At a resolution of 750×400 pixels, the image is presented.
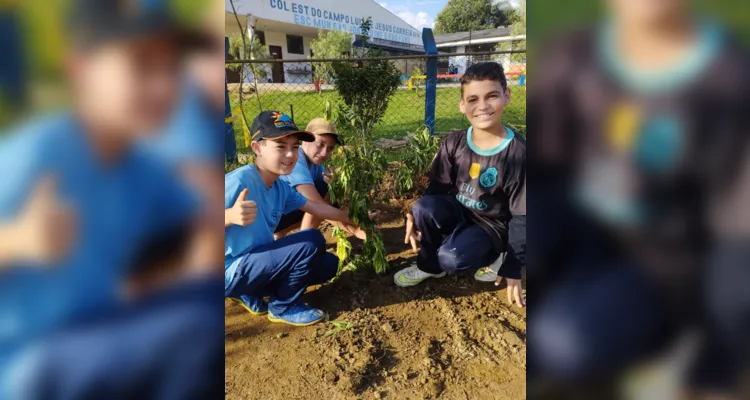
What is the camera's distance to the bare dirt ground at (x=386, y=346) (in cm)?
189

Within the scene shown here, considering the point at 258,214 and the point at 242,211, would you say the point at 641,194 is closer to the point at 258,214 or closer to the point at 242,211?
the point at 242,211

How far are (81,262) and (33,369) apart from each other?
0.18m

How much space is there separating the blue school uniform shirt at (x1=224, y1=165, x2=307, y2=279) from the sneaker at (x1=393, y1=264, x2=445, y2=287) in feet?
2.90

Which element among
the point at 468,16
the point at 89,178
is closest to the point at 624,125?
the point at 89,178

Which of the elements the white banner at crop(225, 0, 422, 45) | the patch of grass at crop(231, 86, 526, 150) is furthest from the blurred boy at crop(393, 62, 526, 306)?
the white banner at crop(225, 0, 422, 45)

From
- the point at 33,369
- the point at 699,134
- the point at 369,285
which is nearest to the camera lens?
the point at 699,134

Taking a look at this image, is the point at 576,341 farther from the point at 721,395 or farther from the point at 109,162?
the point at 109,162

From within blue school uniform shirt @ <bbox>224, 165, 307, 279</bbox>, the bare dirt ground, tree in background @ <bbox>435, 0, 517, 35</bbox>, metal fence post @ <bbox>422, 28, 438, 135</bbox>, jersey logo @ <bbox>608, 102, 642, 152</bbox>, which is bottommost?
the bare dirt ground

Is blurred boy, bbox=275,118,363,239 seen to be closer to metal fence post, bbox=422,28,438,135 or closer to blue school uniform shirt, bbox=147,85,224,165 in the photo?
blue school uniform shirt, bbox=147,85,224,165

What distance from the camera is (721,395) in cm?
53

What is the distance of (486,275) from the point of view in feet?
9.21

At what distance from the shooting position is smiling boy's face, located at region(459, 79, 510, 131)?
211cm

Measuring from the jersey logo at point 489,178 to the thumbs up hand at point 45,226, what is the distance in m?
2.07

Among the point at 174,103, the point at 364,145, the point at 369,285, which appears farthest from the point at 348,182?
the point at 174,103
